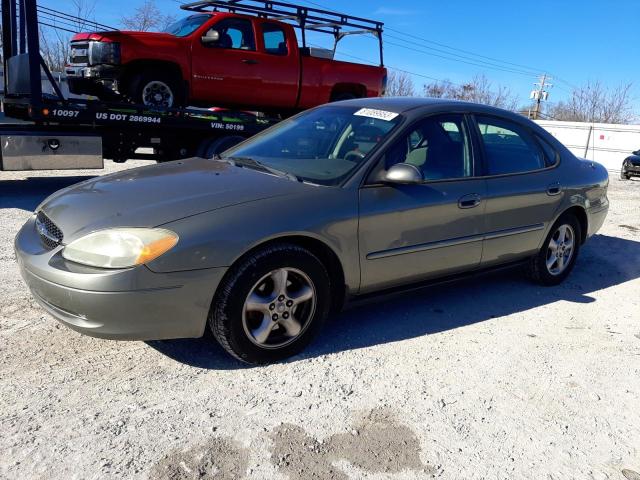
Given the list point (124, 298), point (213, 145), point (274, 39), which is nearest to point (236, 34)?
point (274, 39)

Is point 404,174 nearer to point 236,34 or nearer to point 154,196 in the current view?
point 154,196

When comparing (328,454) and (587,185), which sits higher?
(587,185)

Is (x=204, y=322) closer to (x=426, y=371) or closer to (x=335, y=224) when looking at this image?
(x=335, y=224)

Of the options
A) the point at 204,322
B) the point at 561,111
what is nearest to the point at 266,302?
the point at 204,322

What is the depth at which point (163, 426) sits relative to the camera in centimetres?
259

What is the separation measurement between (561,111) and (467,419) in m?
62.0

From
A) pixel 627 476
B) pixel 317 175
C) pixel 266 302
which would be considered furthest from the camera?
pixel 317 175

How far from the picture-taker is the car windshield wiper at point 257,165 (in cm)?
349

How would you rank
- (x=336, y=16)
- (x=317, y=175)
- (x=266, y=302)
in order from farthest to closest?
1. (x=336, y=16)
2. (x=317, y=175)
3. (x=266, y=302)

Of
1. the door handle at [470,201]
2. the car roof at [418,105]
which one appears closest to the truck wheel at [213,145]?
the car roof at [418,105]

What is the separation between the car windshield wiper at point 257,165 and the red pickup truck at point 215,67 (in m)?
4.58

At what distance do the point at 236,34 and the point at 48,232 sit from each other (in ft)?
21.9

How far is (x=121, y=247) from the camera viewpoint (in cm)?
275

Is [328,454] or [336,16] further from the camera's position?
[336,16]
